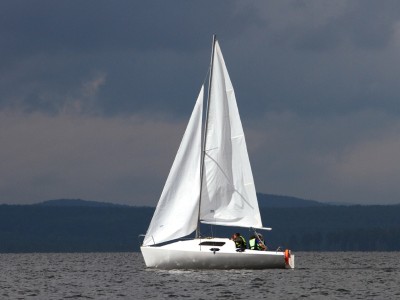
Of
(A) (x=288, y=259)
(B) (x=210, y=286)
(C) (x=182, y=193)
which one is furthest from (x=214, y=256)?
(A) (x=288, y=259)

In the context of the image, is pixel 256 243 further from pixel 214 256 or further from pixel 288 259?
pixel 214 256

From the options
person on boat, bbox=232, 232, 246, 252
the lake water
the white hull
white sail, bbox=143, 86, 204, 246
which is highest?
white sail, bbox=143, 86, 204, 246

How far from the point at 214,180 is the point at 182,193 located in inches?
88.0

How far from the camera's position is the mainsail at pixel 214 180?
79.9 meters

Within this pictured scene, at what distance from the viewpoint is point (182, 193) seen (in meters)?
80.3

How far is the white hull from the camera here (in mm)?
77562

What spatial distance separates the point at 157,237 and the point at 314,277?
12.5 metres

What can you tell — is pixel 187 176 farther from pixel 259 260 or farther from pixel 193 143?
pixel 259 260

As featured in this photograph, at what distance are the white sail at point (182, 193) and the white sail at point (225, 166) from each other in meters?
0.72

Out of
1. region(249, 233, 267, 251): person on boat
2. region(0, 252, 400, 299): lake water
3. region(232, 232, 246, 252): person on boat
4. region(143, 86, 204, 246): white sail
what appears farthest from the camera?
region(143, 86, 204, 246): white sail

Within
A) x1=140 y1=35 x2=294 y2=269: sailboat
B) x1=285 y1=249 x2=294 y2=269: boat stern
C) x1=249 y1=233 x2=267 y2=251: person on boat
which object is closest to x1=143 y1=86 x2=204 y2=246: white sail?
x1=140 y1=35 x2=294 y2=269: sailboat

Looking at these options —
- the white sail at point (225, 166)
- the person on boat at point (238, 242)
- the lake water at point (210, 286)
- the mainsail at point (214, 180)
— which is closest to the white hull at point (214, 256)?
the person on boat at point (238, 242)

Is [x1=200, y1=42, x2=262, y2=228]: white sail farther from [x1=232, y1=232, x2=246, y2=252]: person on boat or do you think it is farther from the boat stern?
the boat stern

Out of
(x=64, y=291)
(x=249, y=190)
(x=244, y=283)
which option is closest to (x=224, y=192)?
(x=249, y=190)
